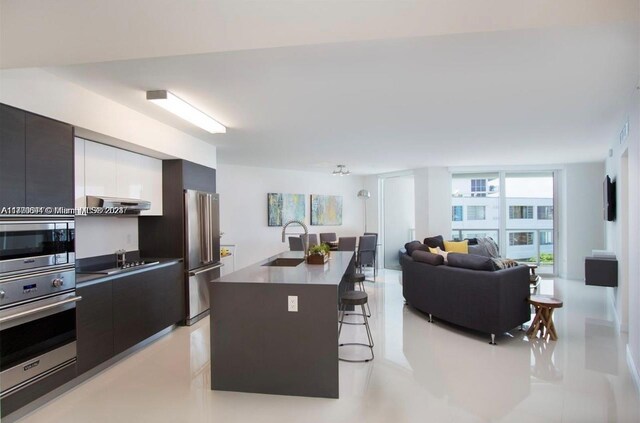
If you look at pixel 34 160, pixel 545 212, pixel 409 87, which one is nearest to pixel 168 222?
pixel 34 160

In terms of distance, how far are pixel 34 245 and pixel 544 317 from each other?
5003mm

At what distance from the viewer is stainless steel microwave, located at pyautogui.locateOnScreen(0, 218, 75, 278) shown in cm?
231

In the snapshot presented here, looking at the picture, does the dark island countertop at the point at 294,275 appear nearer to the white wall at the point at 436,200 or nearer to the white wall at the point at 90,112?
the white wall at the point at 90,112

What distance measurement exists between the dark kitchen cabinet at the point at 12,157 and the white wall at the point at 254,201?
4.86 m

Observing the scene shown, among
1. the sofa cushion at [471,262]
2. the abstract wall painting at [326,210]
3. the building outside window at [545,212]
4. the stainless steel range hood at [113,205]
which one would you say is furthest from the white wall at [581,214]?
the stainless steel range hood at [113,205]

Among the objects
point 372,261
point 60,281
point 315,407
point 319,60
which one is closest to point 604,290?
point 372,261

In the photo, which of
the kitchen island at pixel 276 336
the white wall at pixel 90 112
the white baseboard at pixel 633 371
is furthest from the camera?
the white baseboard at pixel 633 371

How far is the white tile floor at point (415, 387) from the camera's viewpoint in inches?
99.3

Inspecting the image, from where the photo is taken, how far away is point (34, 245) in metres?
2.51

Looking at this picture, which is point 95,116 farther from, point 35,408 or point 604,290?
point 604,290

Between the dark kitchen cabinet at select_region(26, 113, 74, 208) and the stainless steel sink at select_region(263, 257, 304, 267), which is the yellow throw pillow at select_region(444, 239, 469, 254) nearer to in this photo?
the stainless steel sink at select_region(263, 257, 304, 267)

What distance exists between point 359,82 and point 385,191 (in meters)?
6.74

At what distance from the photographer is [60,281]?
2703 mm

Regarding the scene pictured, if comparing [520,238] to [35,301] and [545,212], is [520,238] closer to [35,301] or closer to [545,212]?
[545,212]
